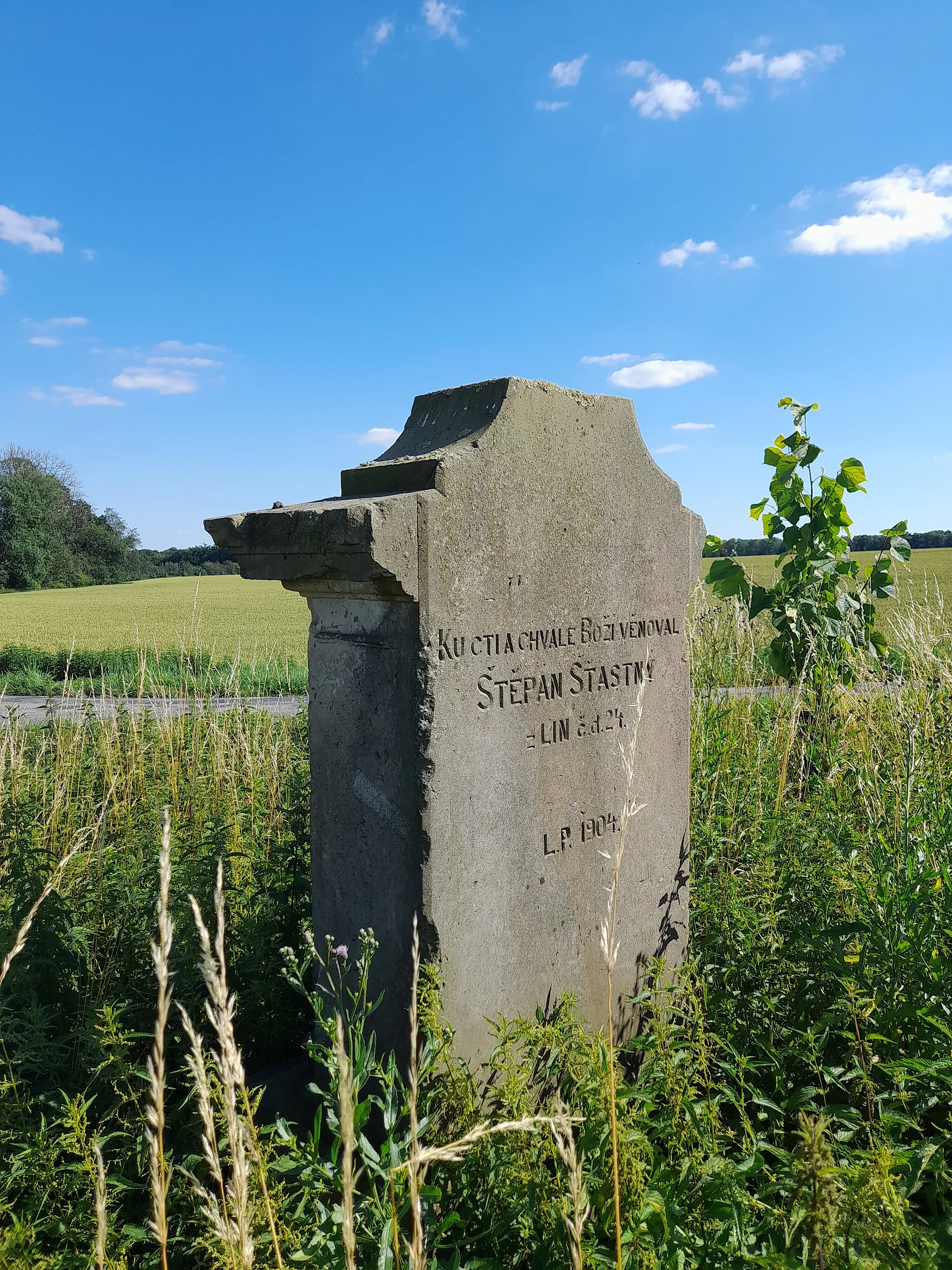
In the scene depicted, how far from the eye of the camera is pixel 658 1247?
167cm

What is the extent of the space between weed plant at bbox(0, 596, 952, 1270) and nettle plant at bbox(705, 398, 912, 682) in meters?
1.44

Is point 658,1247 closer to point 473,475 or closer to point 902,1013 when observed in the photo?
point 902,1013

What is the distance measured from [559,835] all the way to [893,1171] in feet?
3.93

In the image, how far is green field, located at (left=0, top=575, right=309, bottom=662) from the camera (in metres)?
16.3

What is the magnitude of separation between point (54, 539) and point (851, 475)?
49462mm

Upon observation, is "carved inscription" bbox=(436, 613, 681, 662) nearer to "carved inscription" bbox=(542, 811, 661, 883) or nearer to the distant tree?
"carved inscription" bbox=(542, 811, 661, 883)

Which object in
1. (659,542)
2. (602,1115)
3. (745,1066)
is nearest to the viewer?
(602,1115)

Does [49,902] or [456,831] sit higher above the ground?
[456,831]

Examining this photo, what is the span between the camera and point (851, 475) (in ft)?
19.3

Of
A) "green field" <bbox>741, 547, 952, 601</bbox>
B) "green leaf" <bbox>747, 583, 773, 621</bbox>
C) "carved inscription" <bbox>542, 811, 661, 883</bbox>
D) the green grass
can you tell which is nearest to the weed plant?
"carved inscription" <bbox>542, 811, 661, 883</bbox>

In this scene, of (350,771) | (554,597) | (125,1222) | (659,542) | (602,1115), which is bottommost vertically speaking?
(125,1222)

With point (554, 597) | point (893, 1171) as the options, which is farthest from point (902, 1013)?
point (554, 597)

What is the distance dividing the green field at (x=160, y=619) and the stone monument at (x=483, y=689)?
2747mm

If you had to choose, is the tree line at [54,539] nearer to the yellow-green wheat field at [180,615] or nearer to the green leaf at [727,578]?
the yellow-green wheat field at [180,615]
